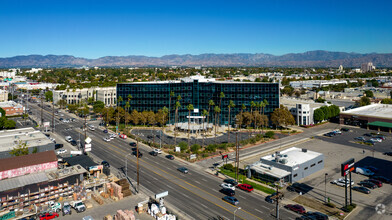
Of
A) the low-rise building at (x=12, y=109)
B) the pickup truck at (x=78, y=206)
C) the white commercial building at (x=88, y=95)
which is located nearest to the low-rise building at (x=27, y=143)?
the pickup truck at (x=78, y=206)

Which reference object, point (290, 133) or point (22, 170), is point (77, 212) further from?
point (290, 133)

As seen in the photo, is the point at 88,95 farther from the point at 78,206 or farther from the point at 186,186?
the point at 78,206

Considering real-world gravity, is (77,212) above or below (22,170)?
below

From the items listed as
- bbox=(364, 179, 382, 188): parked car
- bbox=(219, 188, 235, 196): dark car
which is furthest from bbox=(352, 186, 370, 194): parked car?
bbox=(219, 188, 235, 196): dark car

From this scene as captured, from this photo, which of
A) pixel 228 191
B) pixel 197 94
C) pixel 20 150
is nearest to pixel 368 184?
pixel 228 191

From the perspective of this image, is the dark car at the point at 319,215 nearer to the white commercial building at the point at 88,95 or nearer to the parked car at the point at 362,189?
the parked car at the point at 362,189

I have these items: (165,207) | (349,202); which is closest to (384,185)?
(349,202)
